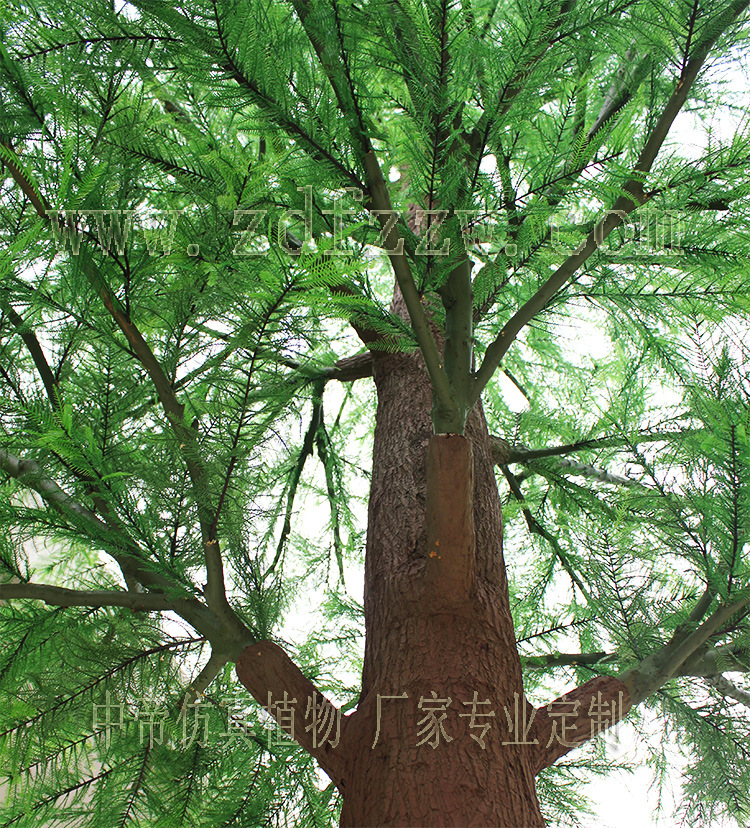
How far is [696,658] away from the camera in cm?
132

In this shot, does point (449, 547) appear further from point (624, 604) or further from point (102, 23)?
point (102, 23)

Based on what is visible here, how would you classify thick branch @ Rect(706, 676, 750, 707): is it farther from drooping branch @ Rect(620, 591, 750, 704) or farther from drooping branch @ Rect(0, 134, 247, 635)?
drooping branch @ Rect(0, 134, 247, 635)

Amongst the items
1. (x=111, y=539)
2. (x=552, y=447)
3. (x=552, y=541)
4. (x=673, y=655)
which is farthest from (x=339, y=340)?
(x=552, y=541)

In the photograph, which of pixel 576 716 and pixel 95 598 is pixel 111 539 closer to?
pixel 95 598

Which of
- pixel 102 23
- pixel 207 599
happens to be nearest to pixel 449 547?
pixel 207 599

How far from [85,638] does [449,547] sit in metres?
0.81

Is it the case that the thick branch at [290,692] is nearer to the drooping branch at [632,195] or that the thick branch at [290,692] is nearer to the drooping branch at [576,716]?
the drooping branch at [576,716]

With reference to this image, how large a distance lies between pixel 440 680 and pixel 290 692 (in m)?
0.29

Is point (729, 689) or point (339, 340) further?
point (729, 689)

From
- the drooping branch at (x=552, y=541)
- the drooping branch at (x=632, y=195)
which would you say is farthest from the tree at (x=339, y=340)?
the drooping branch at (x=552, y=541)

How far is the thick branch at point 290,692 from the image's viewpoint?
45.4 inches

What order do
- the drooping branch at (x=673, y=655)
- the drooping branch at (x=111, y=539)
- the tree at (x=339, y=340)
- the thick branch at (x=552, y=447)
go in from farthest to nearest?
the thick branch at (x=552, y=447) < the drooping branch at (x=673, y=655) < the drooping branch at (x=111, y=539) < the tree at (x=339, y=340)

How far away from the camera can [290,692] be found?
1.19 meters

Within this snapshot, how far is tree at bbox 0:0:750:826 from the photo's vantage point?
0.91 meters
